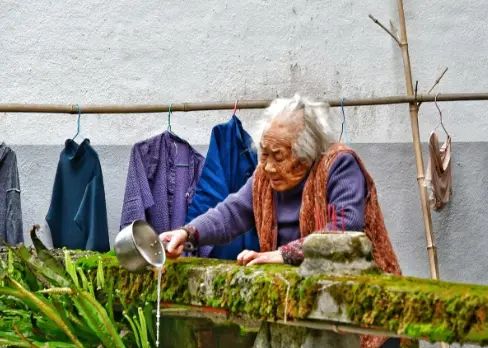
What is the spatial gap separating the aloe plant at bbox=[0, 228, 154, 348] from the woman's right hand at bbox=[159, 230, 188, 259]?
0.23 m

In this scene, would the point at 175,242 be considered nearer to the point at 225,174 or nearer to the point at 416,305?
the point at 416,305

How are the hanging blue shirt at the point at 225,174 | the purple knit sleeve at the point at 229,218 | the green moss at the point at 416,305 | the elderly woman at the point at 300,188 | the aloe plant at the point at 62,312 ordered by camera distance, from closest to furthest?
the green moss at the point at 416,305 < the aloe plant at the point at 62,312 < the elderly woman at the point at 300,188 < the purple knit sleeve at the point at 229,218 < the hanging blue shirt at the point at 225,174

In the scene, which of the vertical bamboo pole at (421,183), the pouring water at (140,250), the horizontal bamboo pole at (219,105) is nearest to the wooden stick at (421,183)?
the vertical bamboo pole at (421,183)

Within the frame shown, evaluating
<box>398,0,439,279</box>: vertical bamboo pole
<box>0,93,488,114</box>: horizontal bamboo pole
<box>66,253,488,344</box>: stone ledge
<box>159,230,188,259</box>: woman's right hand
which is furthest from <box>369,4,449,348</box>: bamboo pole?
<box>66,253,488,344</box>: stone ledge

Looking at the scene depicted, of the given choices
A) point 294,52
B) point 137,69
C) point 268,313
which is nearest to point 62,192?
point 137,69

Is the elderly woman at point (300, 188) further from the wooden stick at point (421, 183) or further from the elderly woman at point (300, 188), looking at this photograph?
the wooden stick at point (421, 183)

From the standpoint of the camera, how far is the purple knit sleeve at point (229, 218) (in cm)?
374

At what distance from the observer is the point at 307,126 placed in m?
3.58

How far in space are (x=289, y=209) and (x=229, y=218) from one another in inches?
10.8

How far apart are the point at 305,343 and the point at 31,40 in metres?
3.80

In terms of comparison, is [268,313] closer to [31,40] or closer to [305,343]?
[305,343]

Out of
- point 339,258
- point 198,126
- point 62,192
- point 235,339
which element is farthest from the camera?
point 198,126

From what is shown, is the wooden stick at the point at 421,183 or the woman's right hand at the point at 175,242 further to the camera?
the wooden stick at the point at 421,183

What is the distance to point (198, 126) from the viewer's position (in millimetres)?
5910
